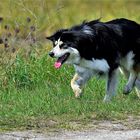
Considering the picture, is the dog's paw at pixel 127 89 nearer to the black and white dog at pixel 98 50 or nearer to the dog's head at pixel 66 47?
the black and white dog at pixel 98 50

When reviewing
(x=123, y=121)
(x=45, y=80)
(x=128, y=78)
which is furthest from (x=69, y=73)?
(x=123, y=121)

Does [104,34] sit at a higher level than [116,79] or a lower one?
higher

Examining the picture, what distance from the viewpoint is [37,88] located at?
11469mm

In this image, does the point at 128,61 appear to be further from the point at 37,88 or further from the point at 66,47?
the point at 37,88

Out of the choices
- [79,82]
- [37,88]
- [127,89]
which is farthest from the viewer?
[37,88]

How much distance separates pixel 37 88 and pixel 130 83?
147 centimetres

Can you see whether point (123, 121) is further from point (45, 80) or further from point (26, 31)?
point (26, 31)

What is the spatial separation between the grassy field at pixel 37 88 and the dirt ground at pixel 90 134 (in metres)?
0.29

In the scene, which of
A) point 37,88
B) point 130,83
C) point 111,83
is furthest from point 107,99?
point 37,88

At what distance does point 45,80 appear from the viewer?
11.9 meters

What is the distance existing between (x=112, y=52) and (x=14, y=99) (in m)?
1.56

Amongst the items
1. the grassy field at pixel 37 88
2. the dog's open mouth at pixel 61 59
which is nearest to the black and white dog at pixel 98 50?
the dog's open mouth at pixel 61 59

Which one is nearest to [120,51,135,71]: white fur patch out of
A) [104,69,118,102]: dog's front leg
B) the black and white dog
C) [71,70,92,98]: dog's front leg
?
the black and white dog

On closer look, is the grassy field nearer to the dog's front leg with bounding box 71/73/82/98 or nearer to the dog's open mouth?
the dog's front leg with bounding box 71/73/82/98
